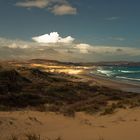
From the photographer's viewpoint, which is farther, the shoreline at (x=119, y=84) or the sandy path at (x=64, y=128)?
the shoreline at (x=119, y=84)

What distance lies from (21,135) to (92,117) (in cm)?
543

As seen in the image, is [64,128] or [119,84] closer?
[64,128]

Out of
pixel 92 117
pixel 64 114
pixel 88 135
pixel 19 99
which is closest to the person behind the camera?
pixel 88 135

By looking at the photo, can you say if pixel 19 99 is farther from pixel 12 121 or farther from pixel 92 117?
pixel 12 121

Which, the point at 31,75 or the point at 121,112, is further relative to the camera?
the point at 31,75

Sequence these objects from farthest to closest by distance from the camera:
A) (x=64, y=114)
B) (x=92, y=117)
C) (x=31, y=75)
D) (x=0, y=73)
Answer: (x=31, y=75) → (x=0, y=73) → (x=92, y=117) → (x=64, y=114)

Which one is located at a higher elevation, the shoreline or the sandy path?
the sandy path

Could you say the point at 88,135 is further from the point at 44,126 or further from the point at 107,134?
the point at 44,126

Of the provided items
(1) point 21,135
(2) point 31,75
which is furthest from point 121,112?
(2) point 31,75

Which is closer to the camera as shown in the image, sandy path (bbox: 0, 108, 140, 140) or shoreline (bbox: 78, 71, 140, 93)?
sandy path (bbox: 0, 108, 140, 140)

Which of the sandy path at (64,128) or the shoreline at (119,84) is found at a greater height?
the sandy path at (64,128)

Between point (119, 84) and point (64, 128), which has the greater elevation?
point (64, 128)

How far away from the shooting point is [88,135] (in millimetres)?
9320

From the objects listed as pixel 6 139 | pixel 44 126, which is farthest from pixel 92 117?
pixel 6 139
